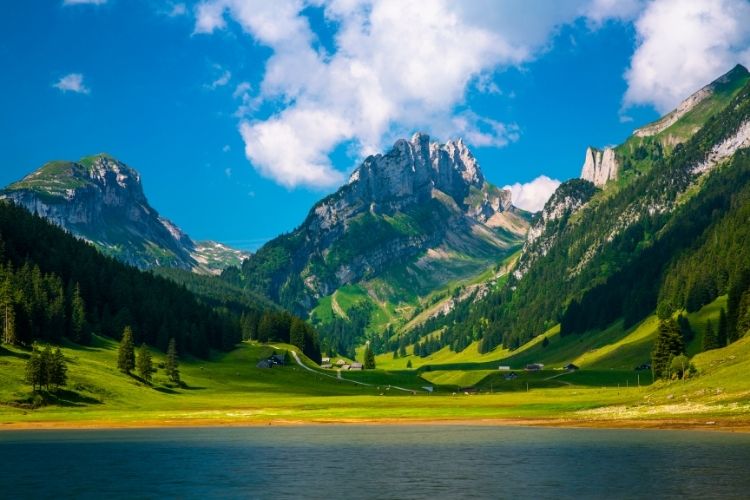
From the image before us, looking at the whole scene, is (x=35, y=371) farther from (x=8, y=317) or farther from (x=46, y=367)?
(x=8, y=317)

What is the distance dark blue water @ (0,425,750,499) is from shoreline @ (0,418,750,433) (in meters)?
4.69

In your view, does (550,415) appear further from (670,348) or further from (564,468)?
(564,468)

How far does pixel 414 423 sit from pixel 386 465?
53.4 meters

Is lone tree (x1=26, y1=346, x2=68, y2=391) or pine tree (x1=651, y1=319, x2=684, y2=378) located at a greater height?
pine tree (x1=651, y1=319, x2=684, y2=378)

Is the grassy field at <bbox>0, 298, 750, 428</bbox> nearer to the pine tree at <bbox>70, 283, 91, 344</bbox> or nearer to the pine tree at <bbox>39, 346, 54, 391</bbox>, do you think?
the pine tree at <bbox>39, 346, 54, 391</bbox>

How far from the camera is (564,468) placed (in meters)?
56.4

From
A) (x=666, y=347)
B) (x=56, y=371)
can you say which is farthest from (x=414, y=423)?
(x=56, y=371)

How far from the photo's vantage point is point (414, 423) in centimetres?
11294

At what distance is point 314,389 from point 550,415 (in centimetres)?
8581

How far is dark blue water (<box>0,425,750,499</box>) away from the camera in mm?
47219

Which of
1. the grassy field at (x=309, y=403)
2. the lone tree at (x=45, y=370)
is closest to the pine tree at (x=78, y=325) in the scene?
the grassy field at (x=309, y=403)

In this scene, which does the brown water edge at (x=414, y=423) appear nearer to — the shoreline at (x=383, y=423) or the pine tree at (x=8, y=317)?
the shoreline at (x=383, y=423)

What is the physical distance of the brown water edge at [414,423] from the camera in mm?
85188

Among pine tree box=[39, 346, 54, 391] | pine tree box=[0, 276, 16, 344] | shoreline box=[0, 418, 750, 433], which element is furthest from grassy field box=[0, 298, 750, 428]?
pine tree box=[0, 276, 16, 344]
